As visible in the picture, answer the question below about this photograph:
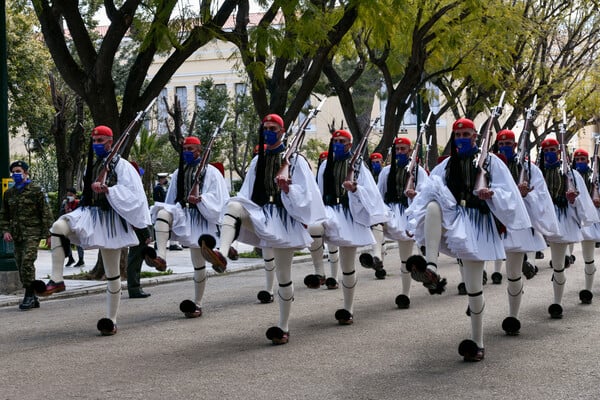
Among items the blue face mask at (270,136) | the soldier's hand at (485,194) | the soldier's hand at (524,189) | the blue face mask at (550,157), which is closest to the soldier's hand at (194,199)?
the blue face mask at (270,136)

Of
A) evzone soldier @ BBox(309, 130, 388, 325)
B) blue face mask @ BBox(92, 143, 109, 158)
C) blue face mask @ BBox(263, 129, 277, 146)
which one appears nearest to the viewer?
blue face mask @ BBox(263, 129, 277, 146)

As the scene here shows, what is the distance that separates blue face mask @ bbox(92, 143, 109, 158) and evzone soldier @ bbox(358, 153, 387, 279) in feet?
10.3

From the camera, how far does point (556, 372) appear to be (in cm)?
845

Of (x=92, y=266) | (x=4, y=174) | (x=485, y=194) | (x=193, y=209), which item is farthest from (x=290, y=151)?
(x=92, y=266)

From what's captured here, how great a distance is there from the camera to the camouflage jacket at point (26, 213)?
13992mm

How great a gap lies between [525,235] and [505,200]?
0.95 metres

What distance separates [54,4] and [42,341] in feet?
25.6

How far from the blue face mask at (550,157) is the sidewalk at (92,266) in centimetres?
746

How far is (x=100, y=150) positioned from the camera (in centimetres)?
1119

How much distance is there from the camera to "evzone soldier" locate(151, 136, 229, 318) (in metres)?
12.5

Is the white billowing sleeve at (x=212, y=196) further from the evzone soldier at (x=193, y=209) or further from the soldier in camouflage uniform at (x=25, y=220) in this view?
the soldier in camouflage uniform at (x=25, y=220)

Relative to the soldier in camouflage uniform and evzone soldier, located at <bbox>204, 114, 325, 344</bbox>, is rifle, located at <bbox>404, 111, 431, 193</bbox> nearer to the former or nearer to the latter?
evzone soldier, located at <bbox>204, 114, 325, 344</bbox>

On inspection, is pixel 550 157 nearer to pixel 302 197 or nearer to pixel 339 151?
pixel 339 151

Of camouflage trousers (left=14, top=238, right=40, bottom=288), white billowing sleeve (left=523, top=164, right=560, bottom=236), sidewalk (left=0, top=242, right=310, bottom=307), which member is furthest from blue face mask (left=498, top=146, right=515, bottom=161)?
sidewalk (left=0, top=242, right=310, bottom=307)
